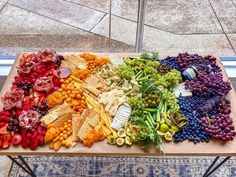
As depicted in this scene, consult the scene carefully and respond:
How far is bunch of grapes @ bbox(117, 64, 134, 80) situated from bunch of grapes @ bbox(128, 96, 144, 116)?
0.42 ft

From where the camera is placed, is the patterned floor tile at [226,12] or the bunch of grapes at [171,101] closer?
the bunch of grapes at [171,101]

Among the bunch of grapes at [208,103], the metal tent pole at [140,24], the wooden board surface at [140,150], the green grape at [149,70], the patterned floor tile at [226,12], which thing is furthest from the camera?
the patterned floor tile at [226,12]

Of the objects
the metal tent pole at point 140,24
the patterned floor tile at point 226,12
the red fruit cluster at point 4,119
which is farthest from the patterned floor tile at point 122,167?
the patterned floor tile at point 226,12

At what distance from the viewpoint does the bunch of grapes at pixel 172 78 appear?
1.29 m

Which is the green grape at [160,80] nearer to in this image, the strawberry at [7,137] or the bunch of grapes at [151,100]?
the bunch of grapes at [151,100]

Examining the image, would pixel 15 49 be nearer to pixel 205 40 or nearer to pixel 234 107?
pixel 205 40

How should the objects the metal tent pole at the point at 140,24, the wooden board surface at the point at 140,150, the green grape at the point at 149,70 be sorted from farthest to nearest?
the metal tent pole at the point at 140,24 → the green grape at the point at 149,70 → the wooden board surface at the point at 140,150

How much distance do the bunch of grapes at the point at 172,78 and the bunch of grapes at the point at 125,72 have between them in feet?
0.46

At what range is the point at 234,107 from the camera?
4.09 feet

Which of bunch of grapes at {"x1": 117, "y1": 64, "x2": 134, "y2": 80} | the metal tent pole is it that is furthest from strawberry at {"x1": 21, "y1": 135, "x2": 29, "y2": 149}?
the metal tent pole

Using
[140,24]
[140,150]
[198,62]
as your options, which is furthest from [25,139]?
[140,24]

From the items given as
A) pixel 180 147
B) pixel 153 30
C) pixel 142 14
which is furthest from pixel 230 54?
pixel 180 147

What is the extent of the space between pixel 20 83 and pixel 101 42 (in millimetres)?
892

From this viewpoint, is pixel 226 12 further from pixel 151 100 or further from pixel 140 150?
pixel 140 150
